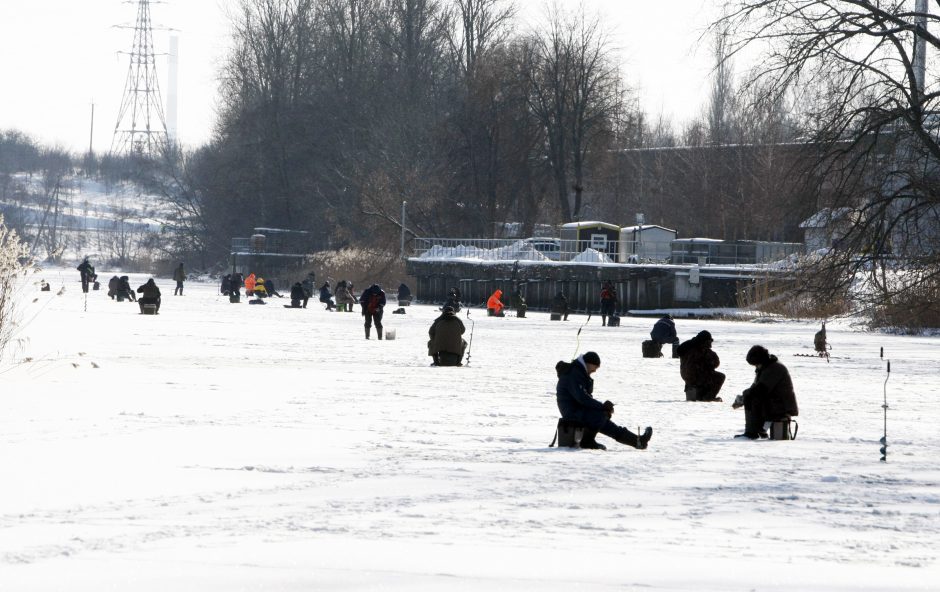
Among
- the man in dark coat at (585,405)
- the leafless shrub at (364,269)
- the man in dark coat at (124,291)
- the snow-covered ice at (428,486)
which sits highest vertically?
the leafless shrub at (364,269)

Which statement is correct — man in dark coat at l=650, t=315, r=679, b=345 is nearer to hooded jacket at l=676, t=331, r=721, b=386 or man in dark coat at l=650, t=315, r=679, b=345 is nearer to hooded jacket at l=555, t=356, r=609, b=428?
hooded jacket at l=676, t=331, r=721, b=386

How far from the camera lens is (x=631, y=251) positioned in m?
64.3

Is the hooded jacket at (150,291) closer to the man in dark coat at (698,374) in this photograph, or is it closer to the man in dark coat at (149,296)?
the man in dark coat at (149,296)

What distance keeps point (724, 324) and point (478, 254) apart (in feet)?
70.4

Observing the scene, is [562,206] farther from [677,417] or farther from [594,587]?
[594,587]

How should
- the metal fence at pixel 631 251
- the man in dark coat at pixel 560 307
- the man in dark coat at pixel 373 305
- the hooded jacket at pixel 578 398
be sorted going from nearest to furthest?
the hooded jacket at pixel 578 398
the man in dark coat at pixel 373 305
the man in dark coat at pixel 560 307
the metal fence at pixel 631 251

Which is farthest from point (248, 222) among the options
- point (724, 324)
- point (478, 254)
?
point (724, 324)

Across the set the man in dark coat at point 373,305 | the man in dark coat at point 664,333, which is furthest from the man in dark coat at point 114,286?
the man in dark coat at point 664,333

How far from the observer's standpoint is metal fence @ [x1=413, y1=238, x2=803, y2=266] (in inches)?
2330

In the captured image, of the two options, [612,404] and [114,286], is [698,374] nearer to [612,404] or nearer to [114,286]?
[612,404]

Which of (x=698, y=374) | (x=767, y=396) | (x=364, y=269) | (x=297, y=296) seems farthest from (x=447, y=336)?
(x=364, y=269)

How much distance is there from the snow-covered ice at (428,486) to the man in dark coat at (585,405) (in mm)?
246

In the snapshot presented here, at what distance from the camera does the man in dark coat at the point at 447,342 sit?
74.0ft

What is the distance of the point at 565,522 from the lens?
850 cm
